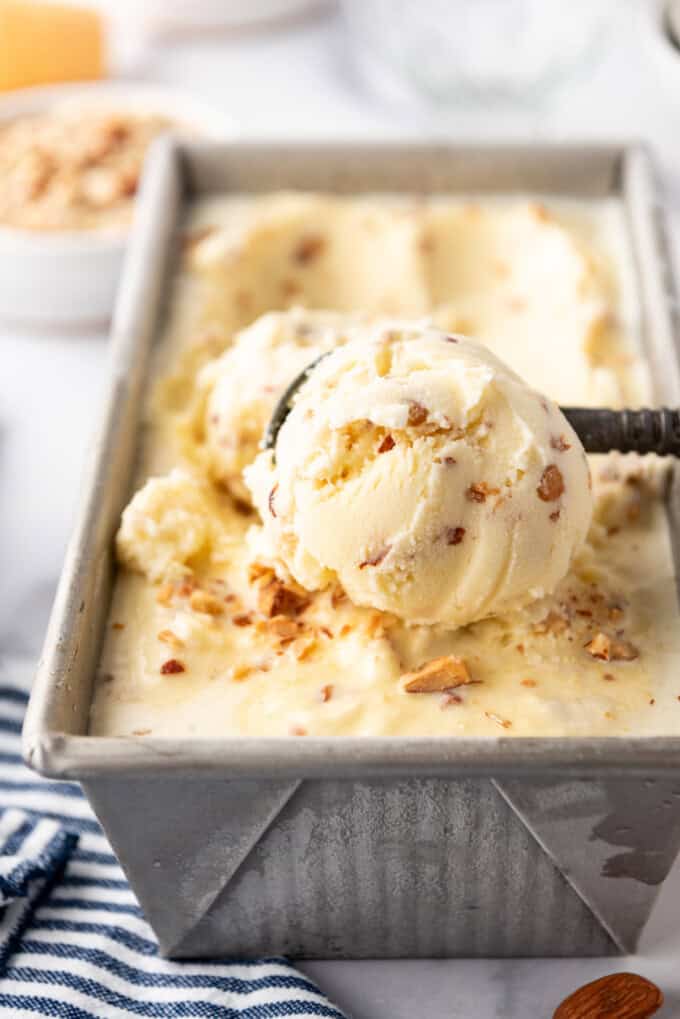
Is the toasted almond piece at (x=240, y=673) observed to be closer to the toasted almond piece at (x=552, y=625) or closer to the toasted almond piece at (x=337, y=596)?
the toasted almond piece at (x=337, y=596)

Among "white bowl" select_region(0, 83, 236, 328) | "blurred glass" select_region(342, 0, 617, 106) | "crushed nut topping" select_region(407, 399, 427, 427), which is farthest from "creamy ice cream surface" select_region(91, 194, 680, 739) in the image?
"blurred glass" select_region(342, 0, 617, 106)

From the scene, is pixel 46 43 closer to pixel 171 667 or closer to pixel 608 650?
pixel 171 667

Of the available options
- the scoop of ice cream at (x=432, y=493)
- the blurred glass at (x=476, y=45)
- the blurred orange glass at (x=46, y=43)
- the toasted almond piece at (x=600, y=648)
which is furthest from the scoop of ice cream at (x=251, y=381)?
the blurred orange glass at (x=46, y=43)

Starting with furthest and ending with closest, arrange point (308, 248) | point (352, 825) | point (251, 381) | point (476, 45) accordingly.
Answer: point (476, 45)
point (308, 248)
point (251, 381)
point (352, 825)

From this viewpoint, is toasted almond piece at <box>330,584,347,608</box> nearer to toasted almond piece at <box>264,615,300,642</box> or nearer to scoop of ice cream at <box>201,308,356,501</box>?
toasted almond piece at <box>264,615,300,642</box>

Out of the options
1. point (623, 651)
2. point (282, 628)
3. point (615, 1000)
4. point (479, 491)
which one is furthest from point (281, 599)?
point (615, 1000)

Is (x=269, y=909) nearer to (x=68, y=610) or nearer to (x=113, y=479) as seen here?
(x=68, y=610)

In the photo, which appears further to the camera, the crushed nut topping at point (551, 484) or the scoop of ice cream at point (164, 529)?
the scoop of ice cream at point (164, 529)
